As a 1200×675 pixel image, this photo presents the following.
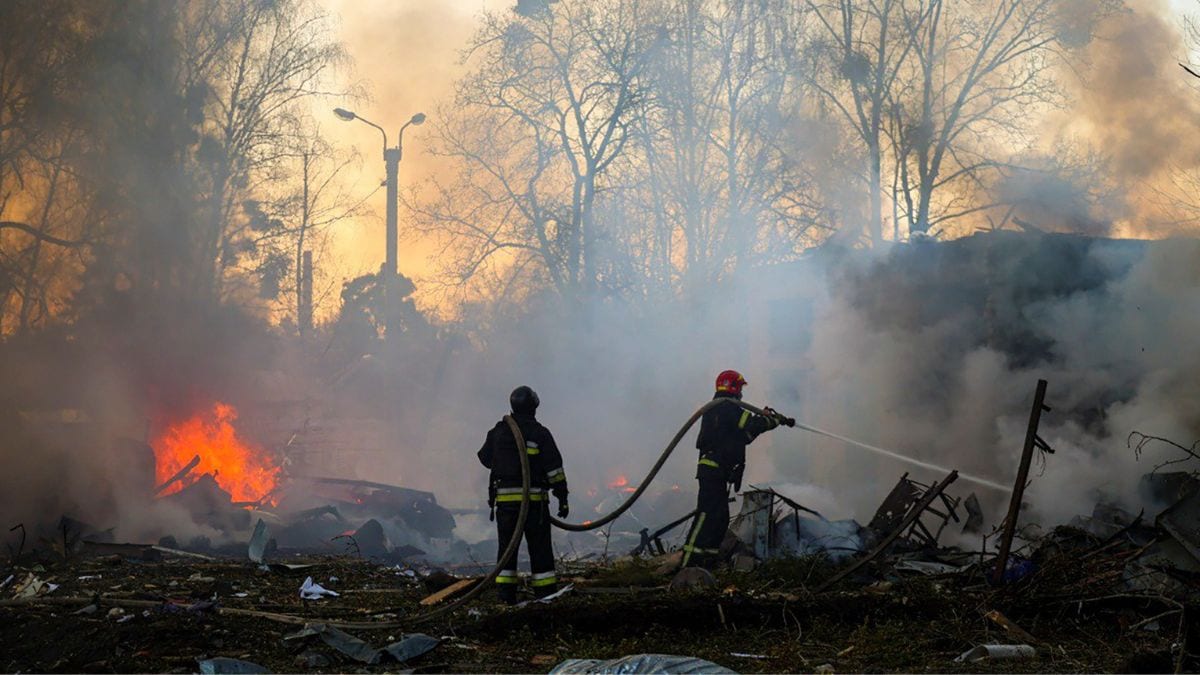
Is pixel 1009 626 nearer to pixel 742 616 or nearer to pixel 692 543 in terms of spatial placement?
pixel 742 616

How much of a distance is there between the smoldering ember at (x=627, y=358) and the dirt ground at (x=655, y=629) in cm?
4

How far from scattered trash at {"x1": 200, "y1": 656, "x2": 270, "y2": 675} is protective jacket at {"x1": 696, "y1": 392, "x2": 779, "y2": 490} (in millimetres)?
4755

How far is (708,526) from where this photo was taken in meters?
9.31

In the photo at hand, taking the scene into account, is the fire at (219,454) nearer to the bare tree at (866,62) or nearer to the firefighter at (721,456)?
the firefighter at (721,456)

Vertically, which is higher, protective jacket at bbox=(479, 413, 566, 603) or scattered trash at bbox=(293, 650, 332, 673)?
protective jacket at bbox=(479, 413, 566, 603)

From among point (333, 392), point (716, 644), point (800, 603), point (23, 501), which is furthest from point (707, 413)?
point (333, 392)

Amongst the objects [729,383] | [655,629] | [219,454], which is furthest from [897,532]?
[219,454]

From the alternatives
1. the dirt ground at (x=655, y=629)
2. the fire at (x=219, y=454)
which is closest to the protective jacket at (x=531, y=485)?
the dirt ground at (x=655, y=629)

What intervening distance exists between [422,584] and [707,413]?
2.90 meters

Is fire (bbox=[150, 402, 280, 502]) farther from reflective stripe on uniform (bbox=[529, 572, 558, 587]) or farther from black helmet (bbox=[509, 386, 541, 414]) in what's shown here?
reflective stripe on uniform (bbox=[529, 572, 558, 587])

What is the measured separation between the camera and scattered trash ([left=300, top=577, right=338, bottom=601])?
→ 8.36 metres

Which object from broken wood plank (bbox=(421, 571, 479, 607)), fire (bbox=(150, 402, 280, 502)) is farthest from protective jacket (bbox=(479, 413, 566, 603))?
fire (bbox=(150, 402, 280, 502))

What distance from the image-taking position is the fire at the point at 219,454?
17156mm

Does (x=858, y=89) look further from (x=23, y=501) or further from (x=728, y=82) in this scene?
(x=23, y=501)
